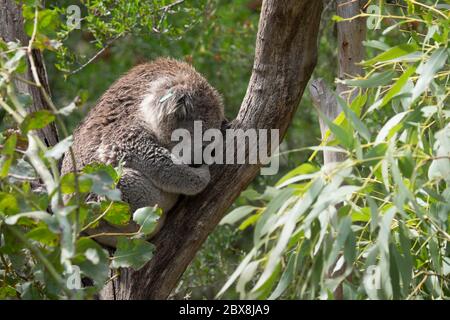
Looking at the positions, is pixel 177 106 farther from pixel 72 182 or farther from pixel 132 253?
pixel 72 182

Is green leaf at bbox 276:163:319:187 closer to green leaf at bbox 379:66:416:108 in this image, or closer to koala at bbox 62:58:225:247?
green leaf at bbox 379:66:416:108

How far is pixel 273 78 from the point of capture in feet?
11.1

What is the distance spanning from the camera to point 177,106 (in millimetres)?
3850

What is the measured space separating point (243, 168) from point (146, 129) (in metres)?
0.65

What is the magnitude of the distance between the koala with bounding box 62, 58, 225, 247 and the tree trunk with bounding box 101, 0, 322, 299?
0.43 feet

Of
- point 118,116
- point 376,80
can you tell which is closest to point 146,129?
point 118,116

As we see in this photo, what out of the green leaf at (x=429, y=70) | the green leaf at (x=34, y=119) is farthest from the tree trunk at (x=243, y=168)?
the green leaf at (x=34, y=119)

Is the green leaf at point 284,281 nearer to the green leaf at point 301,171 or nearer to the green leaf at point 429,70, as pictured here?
the green leaf at point 301,171

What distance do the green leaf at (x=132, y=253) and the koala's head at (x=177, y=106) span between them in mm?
1160

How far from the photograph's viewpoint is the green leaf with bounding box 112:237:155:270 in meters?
2.70

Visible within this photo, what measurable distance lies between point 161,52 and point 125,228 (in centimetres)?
342

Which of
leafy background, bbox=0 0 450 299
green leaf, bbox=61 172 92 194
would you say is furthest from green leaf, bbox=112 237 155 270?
green leaf, bbox=61 172 92 194
